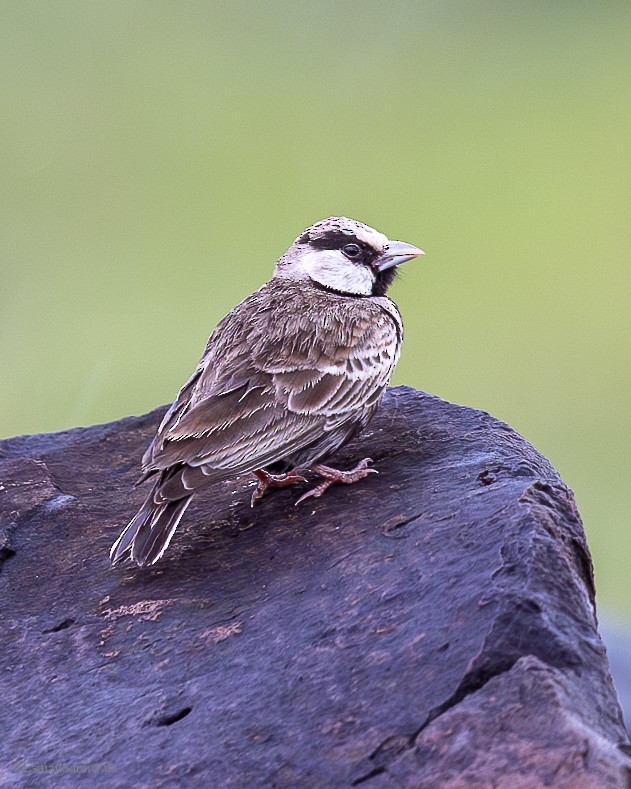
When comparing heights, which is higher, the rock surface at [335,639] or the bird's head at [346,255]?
the bird's head at [346,255]

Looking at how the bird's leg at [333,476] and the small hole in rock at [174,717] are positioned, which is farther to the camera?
the bird's leg at [333,476]

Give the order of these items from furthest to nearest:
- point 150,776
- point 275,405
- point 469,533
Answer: point 275,405 < point 469,533 < point 150,776

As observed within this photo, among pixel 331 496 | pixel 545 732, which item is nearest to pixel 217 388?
pixel 331 496

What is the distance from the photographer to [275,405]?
4.56m

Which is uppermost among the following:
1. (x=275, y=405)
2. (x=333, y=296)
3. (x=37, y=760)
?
(x=333, y=296)

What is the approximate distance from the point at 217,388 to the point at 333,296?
36.4 inches

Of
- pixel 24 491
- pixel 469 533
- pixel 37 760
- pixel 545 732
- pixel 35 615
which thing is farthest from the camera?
pixel 24 491

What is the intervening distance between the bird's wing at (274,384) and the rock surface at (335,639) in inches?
13.1

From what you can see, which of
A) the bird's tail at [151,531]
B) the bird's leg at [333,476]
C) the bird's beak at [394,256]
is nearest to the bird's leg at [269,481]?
the bird's leg at [333,476]

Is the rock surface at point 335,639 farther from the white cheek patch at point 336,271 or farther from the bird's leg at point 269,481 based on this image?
the white cheek patch at point 336,271

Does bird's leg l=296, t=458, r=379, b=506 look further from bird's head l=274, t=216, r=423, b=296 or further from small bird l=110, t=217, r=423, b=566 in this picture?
bird's head l=274, t=216, r=423, b=296

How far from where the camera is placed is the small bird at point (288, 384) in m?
4.35

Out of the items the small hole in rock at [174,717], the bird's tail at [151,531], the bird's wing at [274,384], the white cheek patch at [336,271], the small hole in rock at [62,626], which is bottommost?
the small hole in rock at [174,717]

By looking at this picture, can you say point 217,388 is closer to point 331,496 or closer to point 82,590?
point 331,496
